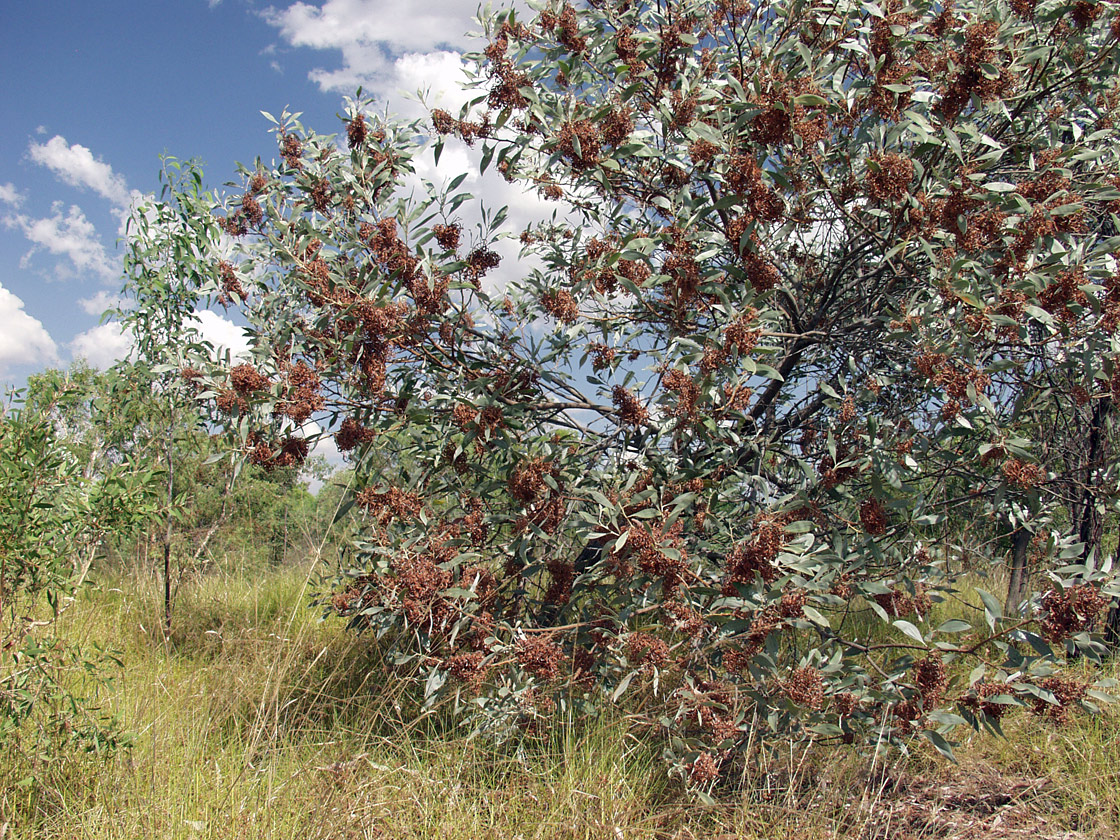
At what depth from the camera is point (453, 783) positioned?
2.33m

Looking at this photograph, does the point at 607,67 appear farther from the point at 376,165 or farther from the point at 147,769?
the point at 147,769

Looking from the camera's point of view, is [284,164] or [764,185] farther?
[284,164]

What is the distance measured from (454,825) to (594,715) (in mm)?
742

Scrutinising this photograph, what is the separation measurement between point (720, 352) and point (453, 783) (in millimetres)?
1685

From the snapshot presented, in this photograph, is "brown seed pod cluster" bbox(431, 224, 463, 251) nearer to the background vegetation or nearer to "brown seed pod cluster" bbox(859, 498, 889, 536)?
the background vegetation

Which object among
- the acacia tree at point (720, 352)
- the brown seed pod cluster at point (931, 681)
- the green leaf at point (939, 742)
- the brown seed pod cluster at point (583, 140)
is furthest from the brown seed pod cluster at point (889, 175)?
the green leaf at point (939, 742)

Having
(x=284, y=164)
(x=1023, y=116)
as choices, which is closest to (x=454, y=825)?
(x=284, y=164)

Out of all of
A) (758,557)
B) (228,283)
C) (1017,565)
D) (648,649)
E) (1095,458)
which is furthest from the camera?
(1017,565)

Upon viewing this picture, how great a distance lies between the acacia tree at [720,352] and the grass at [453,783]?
24cm

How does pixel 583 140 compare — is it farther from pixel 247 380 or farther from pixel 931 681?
pixel 931 681

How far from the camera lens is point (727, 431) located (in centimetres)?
215

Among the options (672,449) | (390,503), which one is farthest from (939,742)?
(390,503)

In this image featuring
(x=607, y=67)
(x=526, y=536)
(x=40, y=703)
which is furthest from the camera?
(x=607, y=67)

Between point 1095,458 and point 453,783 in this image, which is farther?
point 1095,458
